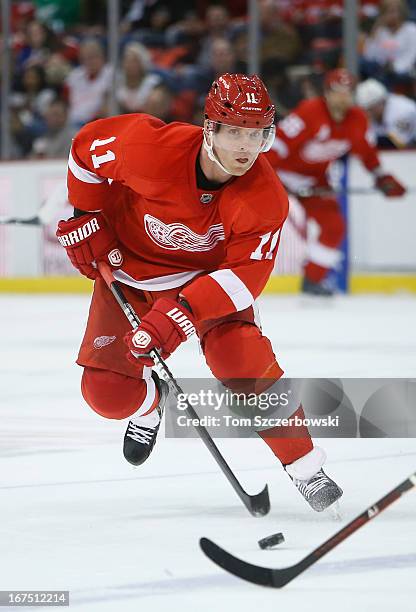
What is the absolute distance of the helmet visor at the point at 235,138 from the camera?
273 cm

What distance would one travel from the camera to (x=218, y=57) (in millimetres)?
8414

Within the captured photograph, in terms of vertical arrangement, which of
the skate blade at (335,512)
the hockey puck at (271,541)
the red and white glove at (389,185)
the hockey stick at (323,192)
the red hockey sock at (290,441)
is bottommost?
the hockey stick at (323,192)

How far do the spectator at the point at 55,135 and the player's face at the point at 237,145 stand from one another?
5.97 meters

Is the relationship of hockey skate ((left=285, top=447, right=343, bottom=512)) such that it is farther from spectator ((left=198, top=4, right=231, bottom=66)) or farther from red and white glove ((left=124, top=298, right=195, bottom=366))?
spectator ((left=198, top=4, right=231, bottom=66))

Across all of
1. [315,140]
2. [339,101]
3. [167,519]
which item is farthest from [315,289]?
[167,519]

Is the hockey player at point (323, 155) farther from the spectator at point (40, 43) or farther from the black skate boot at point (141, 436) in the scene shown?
the black skate boot at point (141, 436)

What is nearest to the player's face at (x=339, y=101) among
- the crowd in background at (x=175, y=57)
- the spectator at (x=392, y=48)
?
the crowd in background at (x=175, y=57)

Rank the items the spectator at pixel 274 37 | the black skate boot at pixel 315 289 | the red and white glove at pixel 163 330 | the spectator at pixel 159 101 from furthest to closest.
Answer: the spectator at pixel 159 101, the spectator at pixel 274 37, the black skate boot at pixel 315 289, the red and white glove at pixel 163 330

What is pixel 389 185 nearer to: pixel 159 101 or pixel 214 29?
pixel 159 101

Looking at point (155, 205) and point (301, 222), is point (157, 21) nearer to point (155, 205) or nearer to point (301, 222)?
point (301, 222)

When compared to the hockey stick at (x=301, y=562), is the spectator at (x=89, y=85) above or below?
below

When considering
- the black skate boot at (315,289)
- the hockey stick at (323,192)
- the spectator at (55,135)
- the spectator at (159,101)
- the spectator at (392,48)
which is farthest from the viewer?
the spectator at (55,135)

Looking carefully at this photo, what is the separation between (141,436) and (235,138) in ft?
2.58

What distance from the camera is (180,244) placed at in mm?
3064
